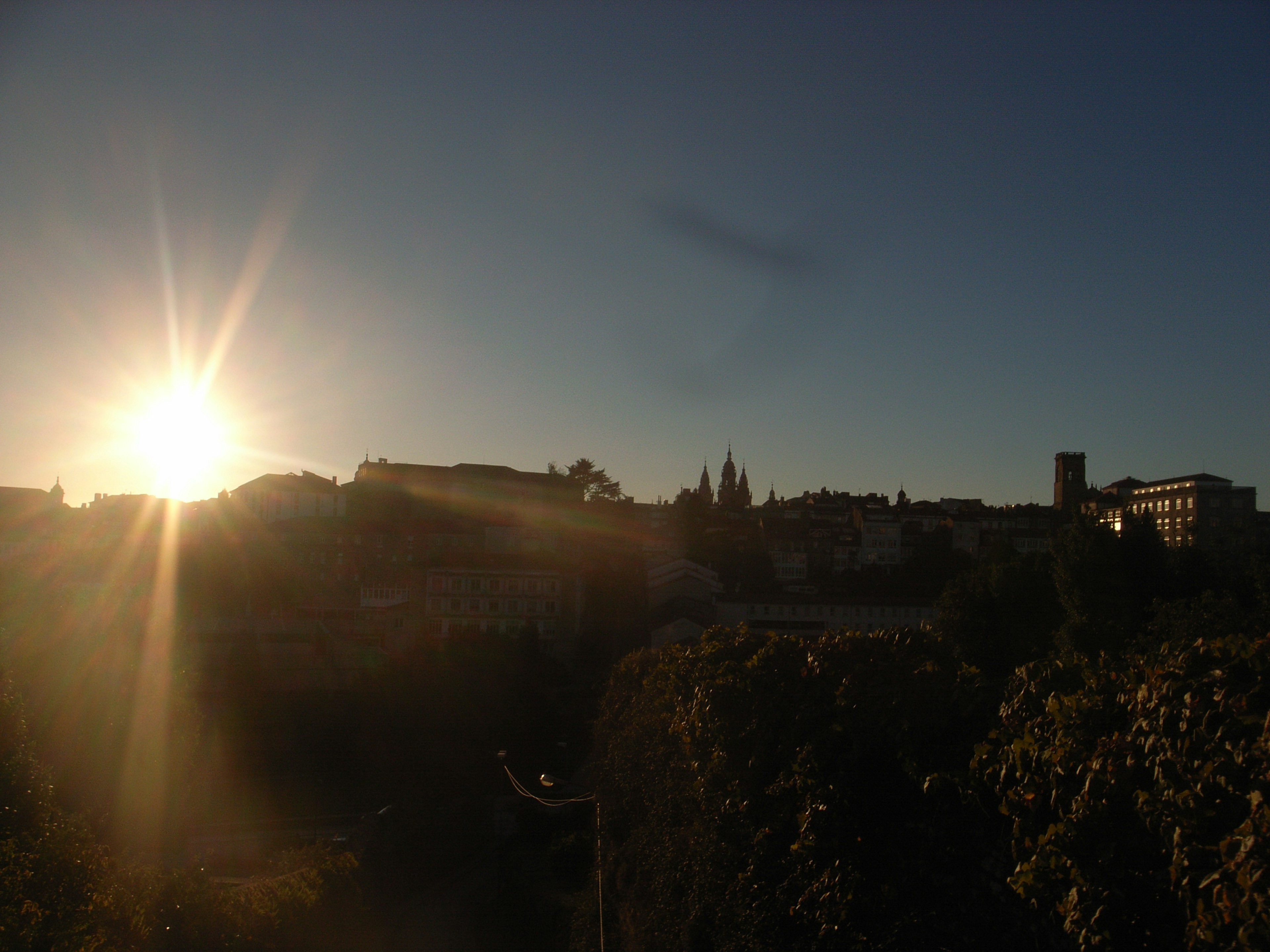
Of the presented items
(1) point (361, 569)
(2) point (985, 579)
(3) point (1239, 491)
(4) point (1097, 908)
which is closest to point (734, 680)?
(4) point (1097, 908)

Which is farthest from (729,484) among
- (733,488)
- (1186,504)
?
(1186,504)

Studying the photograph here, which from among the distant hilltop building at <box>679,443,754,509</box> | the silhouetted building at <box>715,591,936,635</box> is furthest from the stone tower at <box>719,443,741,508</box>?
the silhouetted building at <box>715,591,936,635</box>

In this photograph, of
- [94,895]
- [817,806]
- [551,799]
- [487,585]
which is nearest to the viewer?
[817,806]

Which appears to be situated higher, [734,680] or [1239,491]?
[1239,491]

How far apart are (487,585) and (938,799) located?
130ft

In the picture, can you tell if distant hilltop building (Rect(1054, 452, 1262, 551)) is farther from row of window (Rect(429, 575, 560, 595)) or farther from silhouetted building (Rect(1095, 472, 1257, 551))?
row of window (Rect(429, 575, 560, 595))

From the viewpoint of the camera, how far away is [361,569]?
4806cm

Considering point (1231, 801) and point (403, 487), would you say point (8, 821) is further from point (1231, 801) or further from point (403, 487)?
point (403, 487)

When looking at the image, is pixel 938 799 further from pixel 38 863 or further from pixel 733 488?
pixel 733 488

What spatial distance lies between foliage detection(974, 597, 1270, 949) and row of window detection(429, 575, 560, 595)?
4029 cm

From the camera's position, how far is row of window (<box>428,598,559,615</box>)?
42.5 meters

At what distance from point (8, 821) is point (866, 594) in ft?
150

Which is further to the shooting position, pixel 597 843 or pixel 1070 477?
pixel 1070 477

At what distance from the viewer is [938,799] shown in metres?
4.45
